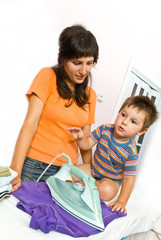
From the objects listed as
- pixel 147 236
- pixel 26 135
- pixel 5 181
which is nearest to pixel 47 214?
pixel 5 181

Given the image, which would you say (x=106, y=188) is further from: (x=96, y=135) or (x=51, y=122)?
(x=51, y=122)

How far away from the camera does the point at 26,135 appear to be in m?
1.23

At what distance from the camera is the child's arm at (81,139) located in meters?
1.33

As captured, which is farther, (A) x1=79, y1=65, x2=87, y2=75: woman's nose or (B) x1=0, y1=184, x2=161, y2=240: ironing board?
(A) x1=79, y1=65, x2=87, y2=75: woman's nose

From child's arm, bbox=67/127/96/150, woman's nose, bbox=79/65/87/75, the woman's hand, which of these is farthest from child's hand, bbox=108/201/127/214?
woman's nose, bbox=79/65/87/75

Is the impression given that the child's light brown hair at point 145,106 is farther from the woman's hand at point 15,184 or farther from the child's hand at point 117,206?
the woman's hand at point 15,184

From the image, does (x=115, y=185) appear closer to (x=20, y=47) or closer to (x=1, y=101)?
(x=1, y=101)

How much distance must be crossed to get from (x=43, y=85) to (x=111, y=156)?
1.80 ft

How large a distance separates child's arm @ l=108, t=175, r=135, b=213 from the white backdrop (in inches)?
42.7

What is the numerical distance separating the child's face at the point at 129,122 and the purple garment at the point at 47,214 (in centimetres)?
43

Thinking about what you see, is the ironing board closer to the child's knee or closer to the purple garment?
the purple garment

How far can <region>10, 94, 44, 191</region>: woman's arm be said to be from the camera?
1171mm

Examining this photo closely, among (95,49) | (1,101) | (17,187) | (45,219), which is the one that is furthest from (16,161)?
(1,101)

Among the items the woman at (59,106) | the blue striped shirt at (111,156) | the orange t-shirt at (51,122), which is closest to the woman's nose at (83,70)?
the woman at (59,106)
